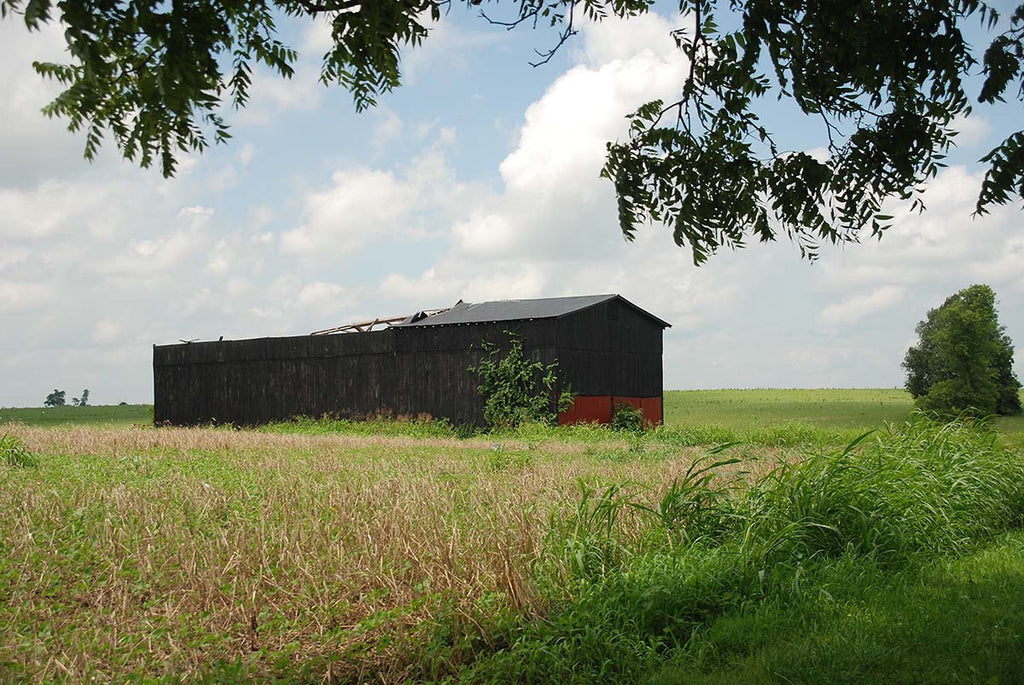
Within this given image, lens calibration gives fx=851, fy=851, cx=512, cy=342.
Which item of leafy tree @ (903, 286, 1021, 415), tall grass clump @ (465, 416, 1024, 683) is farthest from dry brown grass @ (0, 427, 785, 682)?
leafy tree @ (903, 286, 1021, 415)

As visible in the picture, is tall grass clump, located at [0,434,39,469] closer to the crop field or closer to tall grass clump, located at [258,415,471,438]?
the crop field

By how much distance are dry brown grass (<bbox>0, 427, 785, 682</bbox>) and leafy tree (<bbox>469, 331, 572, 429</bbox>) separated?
9.44 metres

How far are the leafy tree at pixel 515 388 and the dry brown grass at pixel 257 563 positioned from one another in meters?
9.44

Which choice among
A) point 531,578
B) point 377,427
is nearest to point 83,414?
point 377,427

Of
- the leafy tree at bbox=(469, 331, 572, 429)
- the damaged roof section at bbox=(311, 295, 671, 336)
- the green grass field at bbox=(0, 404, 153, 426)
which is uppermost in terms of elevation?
the damaged roof section at bbox=(311, 295, 671, 336)

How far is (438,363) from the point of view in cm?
2133

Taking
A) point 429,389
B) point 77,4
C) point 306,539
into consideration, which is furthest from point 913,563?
point 429,389

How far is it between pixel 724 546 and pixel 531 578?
141cm

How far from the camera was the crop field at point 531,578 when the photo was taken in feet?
14.7

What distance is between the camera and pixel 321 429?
22094 millimetres

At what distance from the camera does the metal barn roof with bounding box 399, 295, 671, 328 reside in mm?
20422

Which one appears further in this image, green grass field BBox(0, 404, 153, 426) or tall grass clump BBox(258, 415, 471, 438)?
green grass field BBox(0, 404, 153, 426)

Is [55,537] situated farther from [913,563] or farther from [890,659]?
[913,563]

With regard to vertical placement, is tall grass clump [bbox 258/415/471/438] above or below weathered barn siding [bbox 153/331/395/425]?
below
